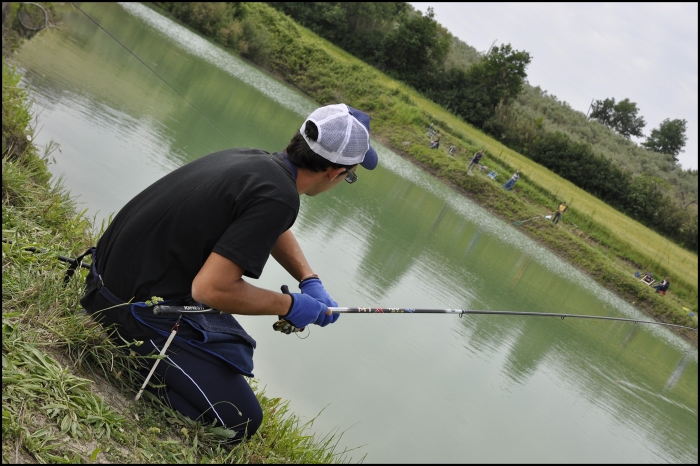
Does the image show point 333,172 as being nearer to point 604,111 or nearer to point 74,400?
point 74,400

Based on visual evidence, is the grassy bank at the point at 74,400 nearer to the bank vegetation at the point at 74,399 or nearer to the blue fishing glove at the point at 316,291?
the bank vegetation at the point at 74,399

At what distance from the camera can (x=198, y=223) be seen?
7.57 feet

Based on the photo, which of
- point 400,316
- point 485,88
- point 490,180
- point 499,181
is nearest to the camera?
point 400,316

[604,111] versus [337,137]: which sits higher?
[604,111]

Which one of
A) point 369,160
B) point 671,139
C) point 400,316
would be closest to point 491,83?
point 671,139

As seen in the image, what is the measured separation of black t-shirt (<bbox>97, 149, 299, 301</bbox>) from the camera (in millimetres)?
2223

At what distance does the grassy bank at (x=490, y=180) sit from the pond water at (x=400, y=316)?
2.59 meters

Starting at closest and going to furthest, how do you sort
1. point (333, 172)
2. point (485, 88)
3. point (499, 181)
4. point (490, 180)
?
1. point (333, 172)
2. point (490, 180)
3. point (499, 181)
4. point (485, 88)

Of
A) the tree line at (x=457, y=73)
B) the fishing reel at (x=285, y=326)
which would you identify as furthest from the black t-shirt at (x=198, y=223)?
the tree line at (x=457, y=73)

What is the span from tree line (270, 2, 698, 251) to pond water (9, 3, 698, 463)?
14471mm

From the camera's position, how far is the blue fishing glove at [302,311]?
2.52 meters

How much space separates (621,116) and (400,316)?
53708 millimetres

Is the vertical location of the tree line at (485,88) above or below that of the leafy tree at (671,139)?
below

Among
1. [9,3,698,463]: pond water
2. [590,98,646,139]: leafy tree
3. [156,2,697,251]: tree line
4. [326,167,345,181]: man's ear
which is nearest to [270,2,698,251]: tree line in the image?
[156,2,697,251]: tree line
